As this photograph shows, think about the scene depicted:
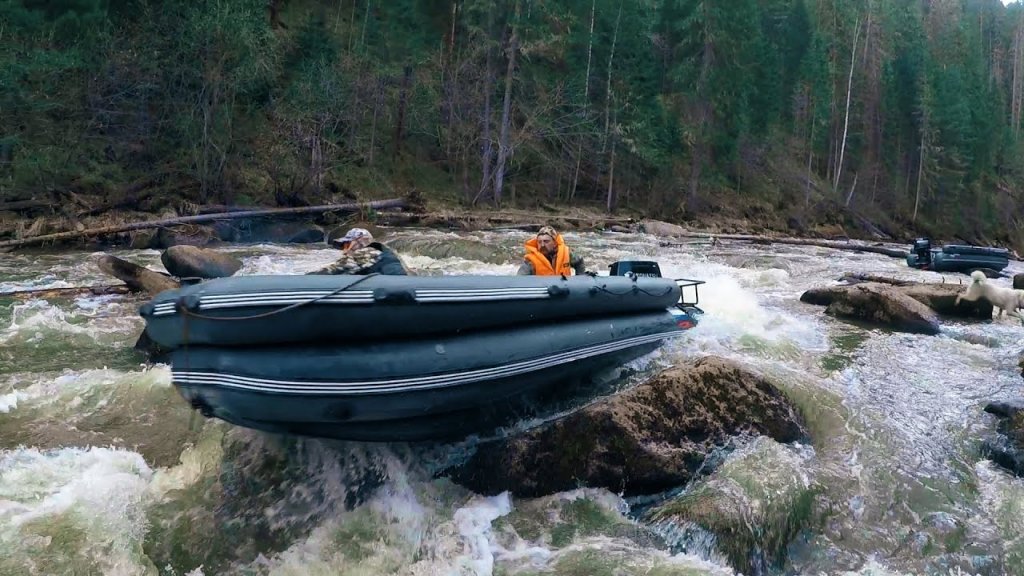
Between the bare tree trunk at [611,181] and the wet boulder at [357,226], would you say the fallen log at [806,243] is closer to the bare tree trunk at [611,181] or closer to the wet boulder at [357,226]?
the bare tree trunk at [611,181]

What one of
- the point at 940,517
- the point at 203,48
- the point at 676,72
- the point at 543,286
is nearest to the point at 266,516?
the point at 543,286

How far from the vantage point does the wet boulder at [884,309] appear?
7453mm

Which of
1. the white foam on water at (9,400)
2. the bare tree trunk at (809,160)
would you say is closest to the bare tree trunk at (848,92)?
the bare tree trunk at (809,160)

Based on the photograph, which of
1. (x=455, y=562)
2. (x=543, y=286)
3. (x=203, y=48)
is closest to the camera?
(x=455, y=562)

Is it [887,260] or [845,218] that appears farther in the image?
[845,218]

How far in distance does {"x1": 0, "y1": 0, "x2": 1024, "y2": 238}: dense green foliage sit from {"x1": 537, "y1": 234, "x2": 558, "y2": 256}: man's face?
12.8 meters

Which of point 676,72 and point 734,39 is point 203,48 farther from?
point 734,39

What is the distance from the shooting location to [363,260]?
4.21 metres

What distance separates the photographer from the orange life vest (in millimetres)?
5477

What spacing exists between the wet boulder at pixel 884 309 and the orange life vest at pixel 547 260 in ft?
14.5

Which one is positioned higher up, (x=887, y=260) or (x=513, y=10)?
(x=513, y=10)

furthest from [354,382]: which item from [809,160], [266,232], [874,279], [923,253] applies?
[809,160]

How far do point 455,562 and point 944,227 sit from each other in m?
41.7

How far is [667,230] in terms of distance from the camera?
65.7 feet
